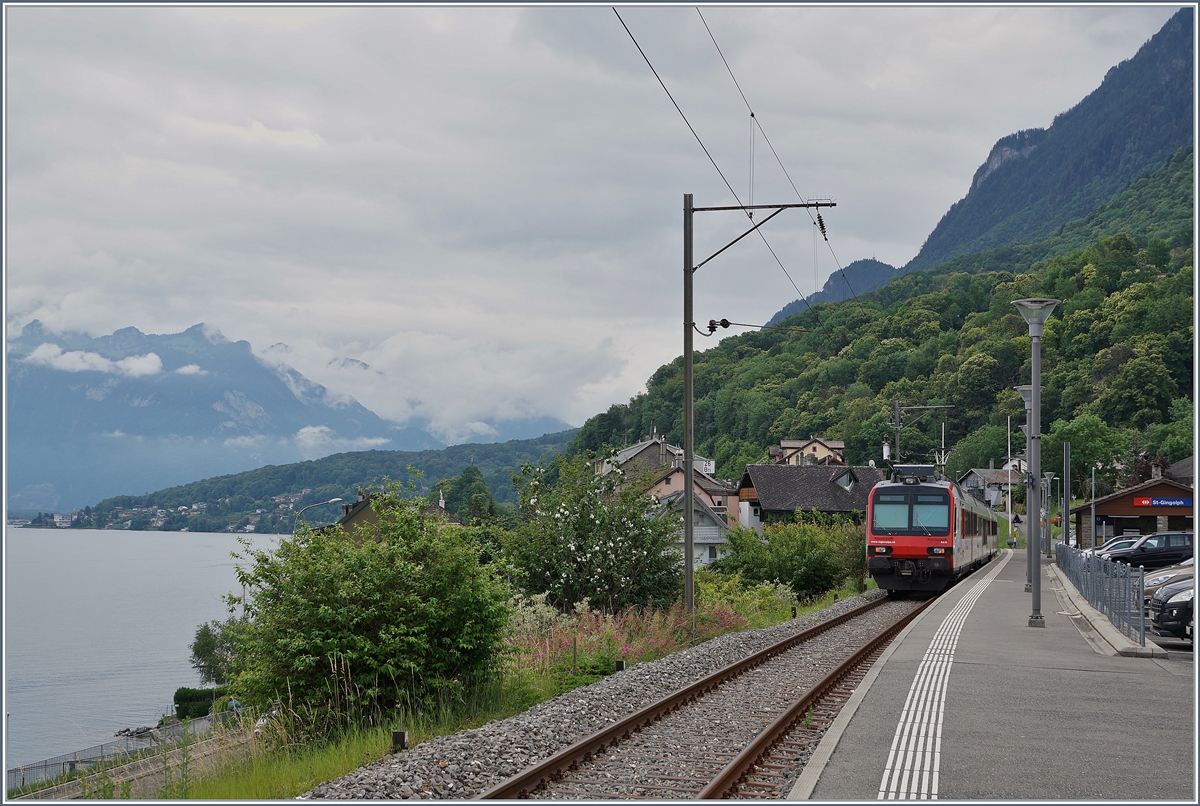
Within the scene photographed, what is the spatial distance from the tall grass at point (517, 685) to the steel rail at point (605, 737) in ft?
5.50

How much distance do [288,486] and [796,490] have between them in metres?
102

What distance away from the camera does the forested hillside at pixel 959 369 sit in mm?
98000

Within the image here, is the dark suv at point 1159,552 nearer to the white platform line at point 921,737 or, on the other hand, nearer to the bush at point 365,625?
the white platform line at point 921,737

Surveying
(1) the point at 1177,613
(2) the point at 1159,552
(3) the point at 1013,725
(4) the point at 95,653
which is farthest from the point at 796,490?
(3) the point at 1013,725

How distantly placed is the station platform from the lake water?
740cm

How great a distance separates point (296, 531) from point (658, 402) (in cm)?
10246

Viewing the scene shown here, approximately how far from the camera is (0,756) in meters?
8.23

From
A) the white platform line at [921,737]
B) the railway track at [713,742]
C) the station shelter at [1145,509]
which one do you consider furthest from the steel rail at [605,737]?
the station shelter at [1145,509]

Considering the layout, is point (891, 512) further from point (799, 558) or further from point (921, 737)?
point (921, 737)

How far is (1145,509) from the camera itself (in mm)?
53125

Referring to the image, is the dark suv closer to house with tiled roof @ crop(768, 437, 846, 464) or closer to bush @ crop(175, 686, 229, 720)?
bush @ crop(175, 686, 229, 720)

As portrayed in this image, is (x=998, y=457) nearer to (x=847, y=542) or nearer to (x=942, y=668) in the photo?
(x=847, y=542)

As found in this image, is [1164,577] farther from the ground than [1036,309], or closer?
closer

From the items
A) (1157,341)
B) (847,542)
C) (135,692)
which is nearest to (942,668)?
(847,542)
